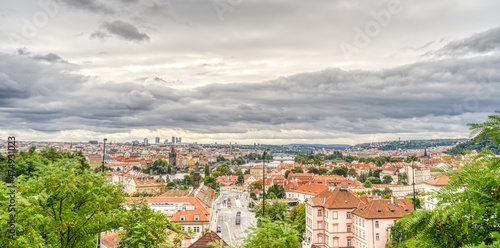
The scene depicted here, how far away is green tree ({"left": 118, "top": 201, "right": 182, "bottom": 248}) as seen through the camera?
28.8 ft

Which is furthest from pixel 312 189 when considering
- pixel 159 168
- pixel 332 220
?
pixel 159 168

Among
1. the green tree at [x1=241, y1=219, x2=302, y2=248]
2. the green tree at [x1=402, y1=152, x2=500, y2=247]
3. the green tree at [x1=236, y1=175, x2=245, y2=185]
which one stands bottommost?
the green tree at [x1=236, y1=175, x2=245, y2=185]

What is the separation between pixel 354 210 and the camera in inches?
1251

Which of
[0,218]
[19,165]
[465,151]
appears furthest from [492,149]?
[19,165]

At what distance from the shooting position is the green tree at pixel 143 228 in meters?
8.78

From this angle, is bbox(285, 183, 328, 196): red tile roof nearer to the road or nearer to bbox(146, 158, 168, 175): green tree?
the road

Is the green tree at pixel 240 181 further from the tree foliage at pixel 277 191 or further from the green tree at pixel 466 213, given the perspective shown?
the green tree at pixel 466 213

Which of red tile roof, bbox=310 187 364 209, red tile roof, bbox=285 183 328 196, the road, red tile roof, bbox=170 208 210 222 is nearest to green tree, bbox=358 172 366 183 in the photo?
red tile roof, bbox=285 183 328 196

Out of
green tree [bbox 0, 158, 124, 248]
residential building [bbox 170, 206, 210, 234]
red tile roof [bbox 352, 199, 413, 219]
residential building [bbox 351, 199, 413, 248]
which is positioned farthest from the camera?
residential building [bbox 170, 206, 210, 234]

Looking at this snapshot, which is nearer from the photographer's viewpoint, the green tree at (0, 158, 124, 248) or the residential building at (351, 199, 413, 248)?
the green tree at (0, 158, 124, 248)

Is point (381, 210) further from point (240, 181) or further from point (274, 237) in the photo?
point (240, 181)

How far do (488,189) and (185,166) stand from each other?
168526 millimetres

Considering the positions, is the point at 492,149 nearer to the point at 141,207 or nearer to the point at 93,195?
the point at 141,207

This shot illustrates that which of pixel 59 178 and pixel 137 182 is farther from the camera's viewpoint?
pixel 137 182
